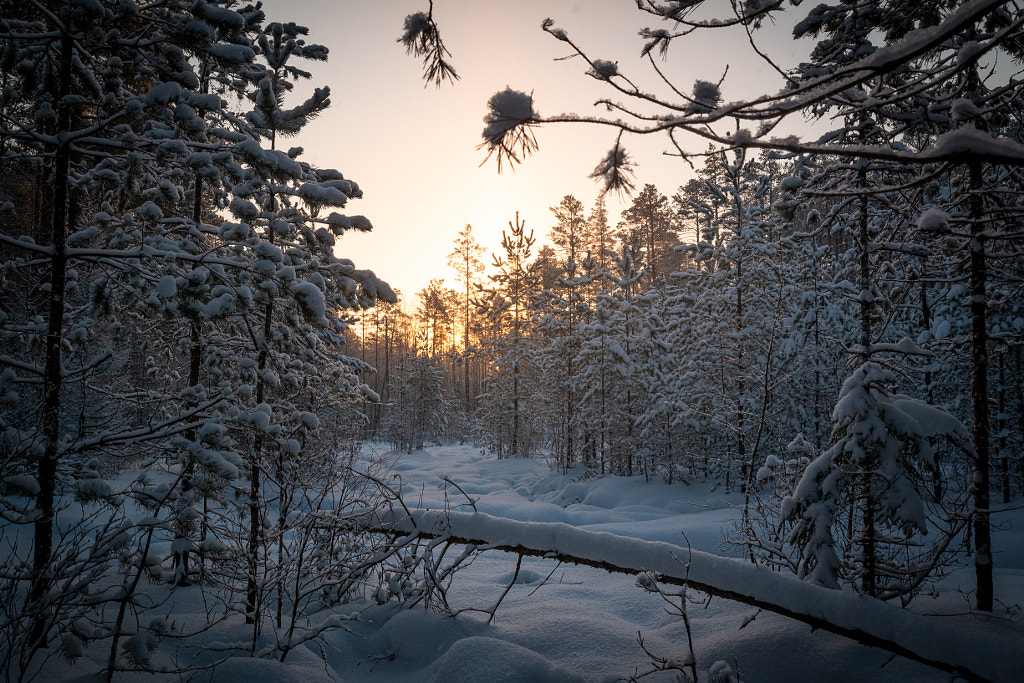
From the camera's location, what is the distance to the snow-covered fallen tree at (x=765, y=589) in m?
2.50

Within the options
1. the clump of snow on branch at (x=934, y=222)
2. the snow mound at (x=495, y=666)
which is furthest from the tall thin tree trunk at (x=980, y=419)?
the snow mound at (x=495, y=666)

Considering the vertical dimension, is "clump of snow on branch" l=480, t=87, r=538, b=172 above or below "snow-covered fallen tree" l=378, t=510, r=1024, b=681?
above

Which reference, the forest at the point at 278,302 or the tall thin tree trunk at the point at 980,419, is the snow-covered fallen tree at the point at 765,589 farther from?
the tall thin tree trunk at the point at 980,419

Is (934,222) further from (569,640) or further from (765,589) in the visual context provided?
(569,640)

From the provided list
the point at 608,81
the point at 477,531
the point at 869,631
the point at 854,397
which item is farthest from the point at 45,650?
the point at 854,397

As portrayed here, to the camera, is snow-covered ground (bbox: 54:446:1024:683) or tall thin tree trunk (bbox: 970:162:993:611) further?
tall thin tree trunk (bbox: 970:162:993:611)

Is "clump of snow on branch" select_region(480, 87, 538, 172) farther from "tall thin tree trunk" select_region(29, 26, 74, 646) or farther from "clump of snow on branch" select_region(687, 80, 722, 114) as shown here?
"tall thin tree trunk" select_region(29, 26, 74, 646)

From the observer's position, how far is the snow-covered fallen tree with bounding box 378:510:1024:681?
2500 mm

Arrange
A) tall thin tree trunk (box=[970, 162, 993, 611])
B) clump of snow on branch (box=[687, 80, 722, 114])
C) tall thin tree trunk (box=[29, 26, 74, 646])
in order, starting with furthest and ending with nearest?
tall thin tree trunk (box=[970, 162, 993, 611]), tall thin tree trunk (box=[29, 26, 74, 646]), clump of snow on branch (box=[687, 80, 722, 114])

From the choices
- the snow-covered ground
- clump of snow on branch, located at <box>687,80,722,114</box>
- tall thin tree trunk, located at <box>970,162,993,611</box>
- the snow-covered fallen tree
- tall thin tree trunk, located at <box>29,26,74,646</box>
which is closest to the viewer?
clump of snow on branch, located at <box>687,80,722,114</box>

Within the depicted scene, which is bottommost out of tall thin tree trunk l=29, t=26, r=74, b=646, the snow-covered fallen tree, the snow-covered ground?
the snow-covered ground

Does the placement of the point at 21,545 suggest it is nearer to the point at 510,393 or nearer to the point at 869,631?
the point at 869,631

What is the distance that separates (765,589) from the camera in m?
3.20

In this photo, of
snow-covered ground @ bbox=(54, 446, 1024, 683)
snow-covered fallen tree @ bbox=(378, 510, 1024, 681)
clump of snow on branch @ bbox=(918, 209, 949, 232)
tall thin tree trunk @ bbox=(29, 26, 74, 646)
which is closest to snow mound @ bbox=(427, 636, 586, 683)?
snow-covered ground @ bbox=(54, 446, 1024, 683)
